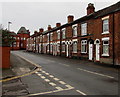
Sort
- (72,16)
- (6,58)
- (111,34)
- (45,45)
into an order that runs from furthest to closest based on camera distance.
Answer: (45,45) < (72,16) < (111,34) < (6,58)

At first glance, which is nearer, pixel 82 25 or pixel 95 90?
pixel 95 90

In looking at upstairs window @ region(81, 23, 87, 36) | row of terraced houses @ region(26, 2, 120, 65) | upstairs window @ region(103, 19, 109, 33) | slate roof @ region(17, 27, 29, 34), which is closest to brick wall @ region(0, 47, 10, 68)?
row of terraced houses @ region(26, 2, 120, 65)

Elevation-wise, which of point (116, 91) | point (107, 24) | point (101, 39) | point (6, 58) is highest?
point (107, 24)

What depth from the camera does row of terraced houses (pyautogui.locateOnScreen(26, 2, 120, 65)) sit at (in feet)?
55.6

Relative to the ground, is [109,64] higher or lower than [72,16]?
lower

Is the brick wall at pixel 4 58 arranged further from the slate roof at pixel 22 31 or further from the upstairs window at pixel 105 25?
the slate roof at pixel 22 31

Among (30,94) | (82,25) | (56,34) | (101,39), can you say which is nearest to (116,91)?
(30,94)

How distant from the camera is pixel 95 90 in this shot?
7.10m

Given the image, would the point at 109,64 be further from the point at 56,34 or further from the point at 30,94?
the point at 56,34

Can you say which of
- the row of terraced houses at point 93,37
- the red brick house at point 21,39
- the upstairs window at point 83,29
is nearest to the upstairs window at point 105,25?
the row of terraced houses at point 93,37

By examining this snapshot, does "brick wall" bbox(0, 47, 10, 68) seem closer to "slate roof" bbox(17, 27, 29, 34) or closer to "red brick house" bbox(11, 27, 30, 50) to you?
"red brick house" bbox(11, 27, 30, 50)

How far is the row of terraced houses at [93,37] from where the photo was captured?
55.6 feet

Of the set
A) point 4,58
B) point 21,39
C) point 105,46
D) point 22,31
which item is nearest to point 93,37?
point 105,46

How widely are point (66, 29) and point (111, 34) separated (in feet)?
46.2
